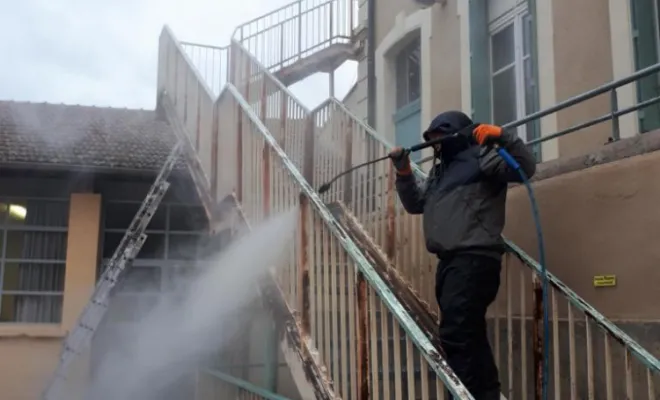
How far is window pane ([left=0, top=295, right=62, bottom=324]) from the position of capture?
1095 cm

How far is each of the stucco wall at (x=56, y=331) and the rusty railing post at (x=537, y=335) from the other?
8.07 m

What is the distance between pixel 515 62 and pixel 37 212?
25.9 feet

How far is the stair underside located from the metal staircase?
4.67m

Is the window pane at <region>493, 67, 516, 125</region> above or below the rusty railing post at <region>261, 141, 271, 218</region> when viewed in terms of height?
above

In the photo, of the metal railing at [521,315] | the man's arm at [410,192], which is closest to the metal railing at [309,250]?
the man's arm at [410,192]

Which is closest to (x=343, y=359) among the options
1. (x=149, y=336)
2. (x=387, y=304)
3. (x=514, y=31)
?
(x=387, y=304)

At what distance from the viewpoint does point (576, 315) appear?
15.0ft

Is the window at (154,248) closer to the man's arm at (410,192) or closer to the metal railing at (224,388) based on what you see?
the metal railing at (224,388)

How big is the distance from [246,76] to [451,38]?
277 cm

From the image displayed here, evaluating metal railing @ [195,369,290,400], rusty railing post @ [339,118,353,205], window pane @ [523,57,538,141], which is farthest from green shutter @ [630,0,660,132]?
A: metal railing @ [195,369,290,400]

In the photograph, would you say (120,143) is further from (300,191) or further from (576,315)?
(576,315)

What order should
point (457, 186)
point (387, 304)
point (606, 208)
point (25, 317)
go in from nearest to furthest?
point (387, 304) < point (457, 186) < point (606, 208) < point (25, 317)

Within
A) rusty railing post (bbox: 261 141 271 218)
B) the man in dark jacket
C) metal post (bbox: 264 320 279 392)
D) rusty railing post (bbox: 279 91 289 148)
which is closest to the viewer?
the man in dark jacket

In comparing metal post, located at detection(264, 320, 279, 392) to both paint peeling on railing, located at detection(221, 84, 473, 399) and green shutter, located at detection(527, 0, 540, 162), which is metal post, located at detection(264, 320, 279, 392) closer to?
paint peeling on railing, located at detection(221, 84, 473, 399)
